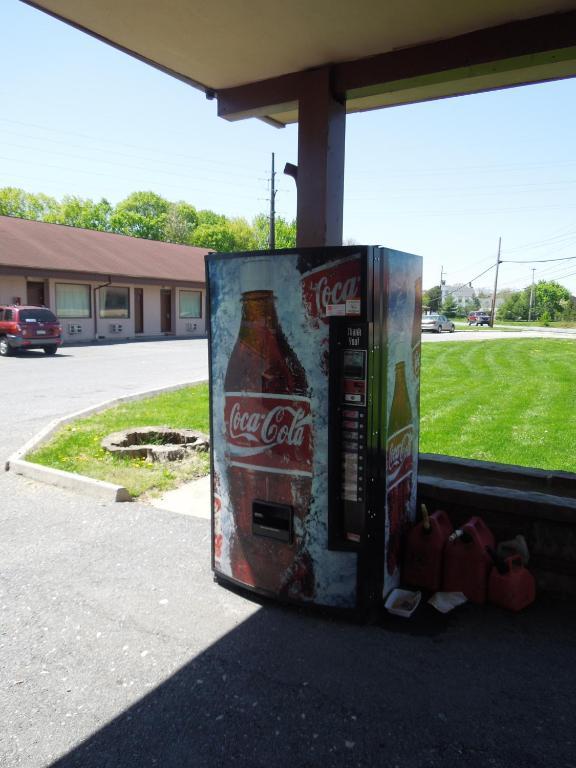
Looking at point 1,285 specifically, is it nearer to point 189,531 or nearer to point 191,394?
point 191,394

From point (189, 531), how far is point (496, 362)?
53.1 ft

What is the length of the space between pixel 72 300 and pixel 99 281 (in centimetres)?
165

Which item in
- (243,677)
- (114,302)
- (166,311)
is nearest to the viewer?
(243,677)

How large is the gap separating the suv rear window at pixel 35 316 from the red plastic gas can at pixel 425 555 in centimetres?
2056

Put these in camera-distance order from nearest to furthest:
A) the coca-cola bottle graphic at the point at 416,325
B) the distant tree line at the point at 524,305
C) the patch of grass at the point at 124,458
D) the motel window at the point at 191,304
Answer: the coca-cola bottle graphic at the point at 416,325, the patch of grass at the point at 124,458, the motel window at the point at 191,304, the distant tree line at the point at 524,305

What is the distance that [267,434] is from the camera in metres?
3.91

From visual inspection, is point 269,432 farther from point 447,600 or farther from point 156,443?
point 156,443

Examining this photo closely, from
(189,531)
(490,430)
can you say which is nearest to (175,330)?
(490,430)

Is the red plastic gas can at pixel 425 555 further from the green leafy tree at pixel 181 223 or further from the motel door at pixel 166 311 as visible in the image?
the green leafy tree at pixel 181 223

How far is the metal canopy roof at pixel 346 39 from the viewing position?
12.3 ft

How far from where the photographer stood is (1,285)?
1025 inches

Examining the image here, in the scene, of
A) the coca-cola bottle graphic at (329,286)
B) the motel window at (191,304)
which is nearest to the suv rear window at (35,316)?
the motel window at (191,304)

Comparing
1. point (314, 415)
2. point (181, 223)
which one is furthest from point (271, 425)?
point (181, 223)

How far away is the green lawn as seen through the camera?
7.45 meters
